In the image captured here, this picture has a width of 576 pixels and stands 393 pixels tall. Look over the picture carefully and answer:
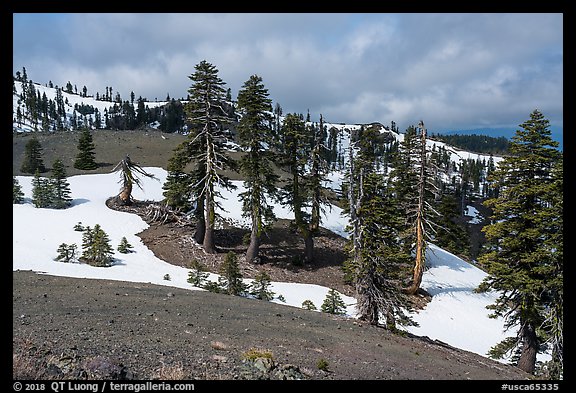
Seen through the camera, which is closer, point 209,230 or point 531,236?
point 531,236

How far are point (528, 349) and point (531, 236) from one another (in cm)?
518

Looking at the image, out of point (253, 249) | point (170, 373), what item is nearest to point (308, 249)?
point (253, 249)

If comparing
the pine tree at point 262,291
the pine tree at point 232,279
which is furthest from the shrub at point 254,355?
the pine tree at point 262,291

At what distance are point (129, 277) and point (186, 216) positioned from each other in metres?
9.47

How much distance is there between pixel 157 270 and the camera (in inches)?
873

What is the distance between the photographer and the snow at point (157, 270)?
64.9 ft

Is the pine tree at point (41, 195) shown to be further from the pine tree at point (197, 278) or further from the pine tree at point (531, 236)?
the pine tree at point (531, 236)

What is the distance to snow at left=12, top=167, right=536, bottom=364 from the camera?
1978 centimetres

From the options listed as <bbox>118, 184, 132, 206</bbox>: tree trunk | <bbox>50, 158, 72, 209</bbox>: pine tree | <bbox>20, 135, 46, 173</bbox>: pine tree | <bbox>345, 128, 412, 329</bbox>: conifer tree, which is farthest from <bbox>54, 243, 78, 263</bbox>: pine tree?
<bbox>20, 135, 46, 173</bbox>: pine tree

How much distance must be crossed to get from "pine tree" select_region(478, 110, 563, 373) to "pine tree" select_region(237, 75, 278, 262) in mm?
14995

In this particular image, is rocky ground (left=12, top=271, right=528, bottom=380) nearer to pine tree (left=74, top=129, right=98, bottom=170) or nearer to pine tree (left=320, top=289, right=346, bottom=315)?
pine tree (left=320, top=289, right=346, bottom=315)

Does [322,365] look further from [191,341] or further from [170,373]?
[170,373]

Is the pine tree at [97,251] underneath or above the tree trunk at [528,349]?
above
